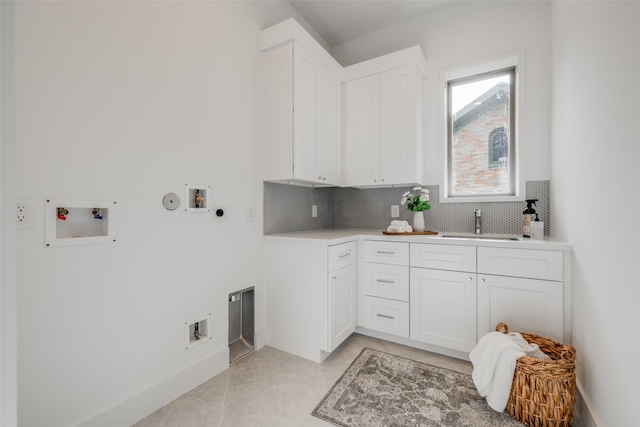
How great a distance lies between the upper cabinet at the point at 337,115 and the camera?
2.25 m

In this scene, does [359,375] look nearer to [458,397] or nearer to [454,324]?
[458,397]

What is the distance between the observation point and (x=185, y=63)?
1.74m

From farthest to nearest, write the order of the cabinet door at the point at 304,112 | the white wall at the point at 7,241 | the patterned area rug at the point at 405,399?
1. the cabinet door at the point at 304,112
2. the patterned area rug at the point at 405,399
3. the white wall at the point at 7,241

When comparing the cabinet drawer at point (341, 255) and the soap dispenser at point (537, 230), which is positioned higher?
the soap dispenser at point (537, 230)

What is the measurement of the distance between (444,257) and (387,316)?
2.21ft

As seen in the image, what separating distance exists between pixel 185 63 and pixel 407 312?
2.33 m

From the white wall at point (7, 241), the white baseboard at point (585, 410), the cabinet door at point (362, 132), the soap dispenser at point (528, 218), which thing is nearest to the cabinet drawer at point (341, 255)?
the cabinet door at point (362, 132)

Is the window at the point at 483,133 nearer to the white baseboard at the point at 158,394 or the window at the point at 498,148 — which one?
the window at the point at 498,148

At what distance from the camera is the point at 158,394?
1.58 meters

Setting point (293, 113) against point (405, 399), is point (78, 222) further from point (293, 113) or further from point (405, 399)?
point (405, 399)

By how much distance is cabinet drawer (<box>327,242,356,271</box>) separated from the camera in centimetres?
206

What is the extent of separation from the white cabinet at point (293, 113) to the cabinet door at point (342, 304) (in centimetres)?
84

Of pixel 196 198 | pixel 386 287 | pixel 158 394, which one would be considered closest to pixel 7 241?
pixel 196 198

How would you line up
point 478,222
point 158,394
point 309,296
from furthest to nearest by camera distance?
point 478,222, point 309,296, point 158,394
